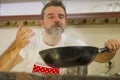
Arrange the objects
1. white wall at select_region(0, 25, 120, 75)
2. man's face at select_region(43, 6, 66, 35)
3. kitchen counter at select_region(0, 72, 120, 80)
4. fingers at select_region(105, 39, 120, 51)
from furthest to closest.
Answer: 1. white wall at select_region(0, 25, 120, 75)
2. man's face at select_region(43, 6, 66, 35)
3. fingers at select_region(105, 39, 120, 51)
4. kitchen counter at select_region(0, 72, 120, 80)

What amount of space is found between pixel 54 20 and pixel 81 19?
36 centimetres

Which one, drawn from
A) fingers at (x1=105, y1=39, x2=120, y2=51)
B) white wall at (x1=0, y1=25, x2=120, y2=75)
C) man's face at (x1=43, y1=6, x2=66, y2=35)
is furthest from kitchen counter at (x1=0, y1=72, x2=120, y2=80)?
white wall at (x1=0, y1=25, x2=120, y2=75)

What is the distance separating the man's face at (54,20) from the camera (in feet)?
3.45

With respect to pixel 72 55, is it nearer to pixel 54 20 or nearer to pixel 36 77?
pixel 36 77

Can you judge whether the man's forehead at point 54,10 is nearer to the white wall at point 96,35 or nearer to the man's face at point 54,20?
the man's face at point 54,20

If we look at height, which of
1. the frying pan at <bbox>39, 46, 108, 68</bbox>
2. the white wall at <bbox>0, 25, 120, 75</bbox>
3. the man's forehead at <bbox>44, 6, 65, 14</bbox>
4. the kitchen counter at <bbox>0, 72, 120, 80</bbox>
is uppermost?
the man's forehead at <bbox>44, 6, 65, 14</bbox>

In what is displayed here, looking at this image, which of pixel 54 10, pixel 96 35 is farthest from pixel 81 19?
pixel 54 10

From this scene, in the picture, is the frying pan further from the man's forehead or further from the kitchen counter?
the man's forehead

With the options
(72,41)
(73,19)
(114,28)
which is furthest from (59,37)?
(114,28)

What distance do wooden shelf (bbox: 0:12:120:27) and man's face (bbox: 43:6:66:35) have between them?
32 cm

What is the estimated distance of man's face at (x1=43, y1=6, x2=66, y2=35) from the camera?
1051 millimetres

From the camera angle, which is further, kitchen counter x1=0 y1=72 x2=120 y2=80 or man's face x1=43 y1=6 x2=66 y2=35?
man's face x1=43 y1=6 x2=66 y2=35

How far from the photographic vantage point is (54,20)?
3.51ft

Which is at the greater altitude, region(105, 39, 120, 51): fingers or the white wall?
region(105, 39, 120, 51): fingers
